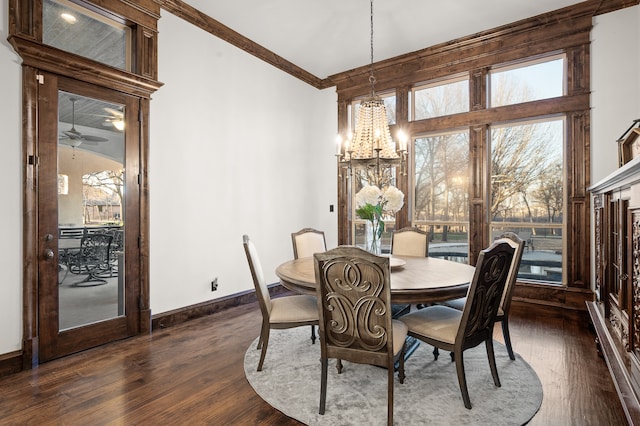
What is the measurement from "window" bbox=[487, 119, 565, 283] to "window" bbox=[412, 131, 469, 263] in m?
0.35

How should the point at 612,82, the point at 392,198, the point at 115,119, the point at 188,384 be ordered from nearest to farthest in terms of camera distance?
the point at 188,384 < the point at 392,198 < the point at 115,119 < the point at 612,82

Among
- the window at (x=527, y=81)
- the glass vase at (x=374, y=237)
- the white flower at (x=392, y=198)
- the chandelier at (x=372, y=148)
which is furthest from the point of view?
the window at (x=527, y=81)

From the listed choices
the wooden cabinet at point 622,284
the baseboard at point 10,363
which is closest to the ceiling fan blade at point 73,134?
the baseboard at point 10,363

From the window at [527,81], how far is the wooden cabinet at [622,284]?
1.68 metres

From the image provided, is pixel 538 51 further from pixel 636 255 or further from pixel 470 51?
pixel 636 255

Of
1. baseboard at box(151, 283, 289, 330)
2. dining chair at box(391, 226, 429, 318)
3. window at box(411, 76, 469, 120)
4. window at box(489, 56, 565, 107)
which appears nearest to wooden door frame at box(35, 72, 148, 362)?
baseboard at box(151, 283, 289, 330)

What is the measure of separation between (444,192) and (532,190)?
3.38 feet

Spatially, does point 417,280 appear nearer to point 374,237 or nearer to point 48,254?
point 374,237

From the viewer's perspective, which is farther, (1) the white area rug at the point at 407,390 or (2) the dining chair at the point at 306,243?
(2) the dining chair at the point at 306,243

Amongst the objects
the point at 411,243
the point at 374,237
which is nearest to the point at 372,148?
the point at 374,237

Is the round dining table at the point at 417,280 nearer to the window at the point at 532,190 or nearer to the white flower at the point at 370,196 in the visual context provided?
the white flower at the point at 370,196

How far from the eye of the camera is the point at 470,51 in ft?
14.4

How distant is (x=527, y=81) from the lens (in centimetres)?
416

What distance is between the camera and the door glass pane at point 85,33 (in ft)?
9.14
